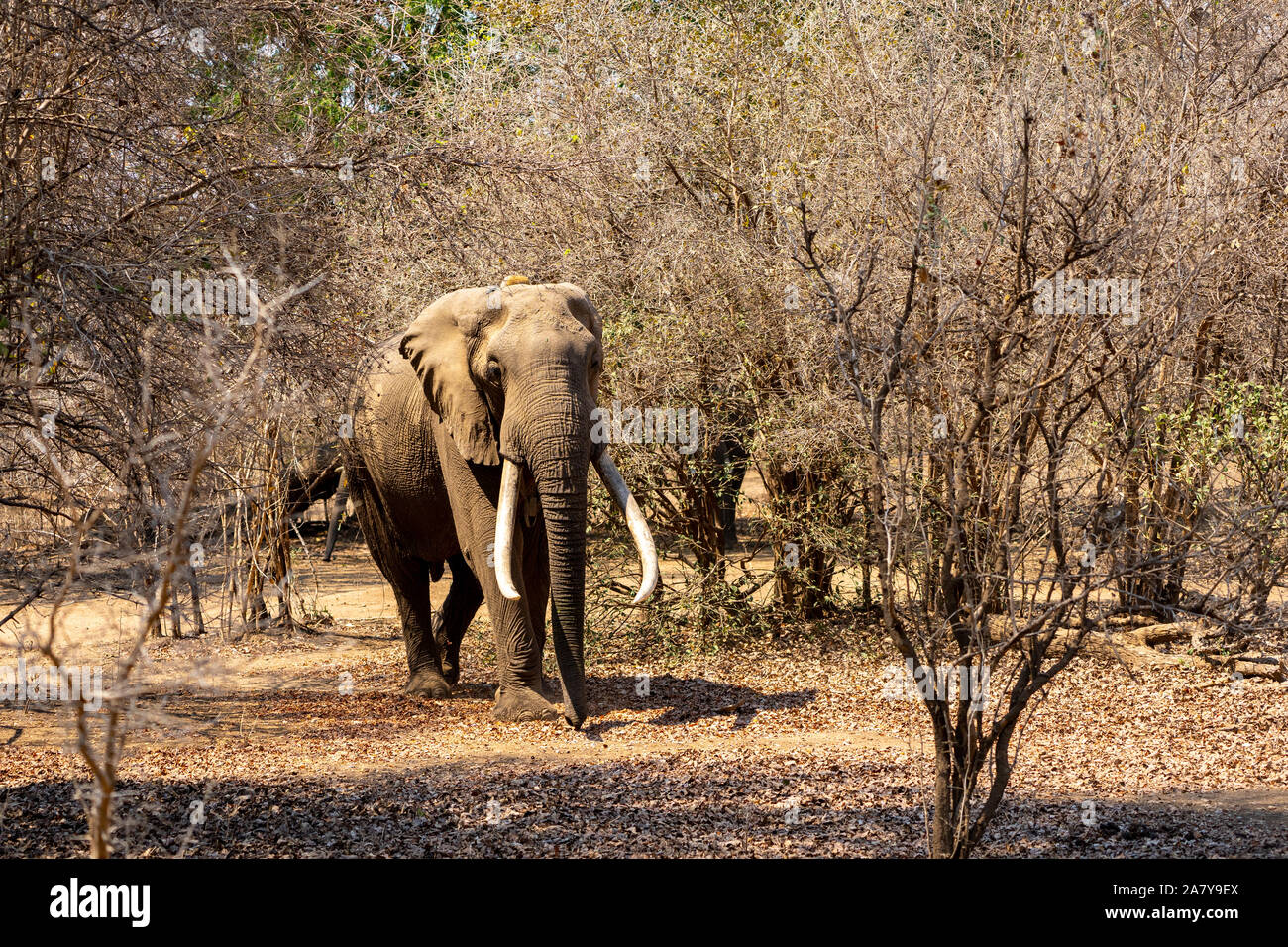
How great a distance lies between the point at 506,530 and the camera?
8.59 meters

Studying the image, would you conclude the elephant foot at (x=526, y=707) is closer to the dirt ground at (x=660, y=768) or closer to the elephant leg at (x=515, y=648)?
the elephant leg at (x=515, y=648)

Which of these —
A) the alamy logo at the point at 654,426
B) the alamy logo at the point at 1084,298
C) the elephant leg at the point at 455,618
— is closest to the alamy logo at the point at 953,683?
the alamy logo at the point at 1084,298

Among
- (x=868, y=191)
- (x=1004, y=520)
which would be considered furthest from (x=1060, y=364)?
(x=868, y=191)

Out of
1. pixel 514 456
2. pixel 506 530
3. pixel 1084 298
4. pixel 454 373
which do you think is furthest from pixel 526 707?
pixel 1084 298

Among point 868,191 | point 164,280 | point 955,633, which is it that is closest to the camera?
point 955,633

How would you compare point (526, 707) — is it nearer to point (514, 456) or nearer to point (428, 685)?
point (428, 685)

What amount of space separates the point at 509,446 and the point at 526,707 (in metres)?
1.84

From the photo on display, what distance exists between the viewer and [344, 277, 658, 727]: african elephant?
8.46 metres

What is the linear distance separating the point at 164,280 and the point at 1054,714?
6.50 meters

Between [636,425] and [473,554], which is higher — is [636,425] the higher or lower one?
the higher one

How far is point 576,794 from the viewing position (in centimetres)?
716

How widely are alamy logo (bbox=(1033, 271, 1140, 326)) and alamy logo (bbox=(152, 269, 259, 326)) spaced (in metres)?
3.49

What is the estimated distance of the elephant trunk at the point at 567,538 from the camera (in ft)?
27.5
